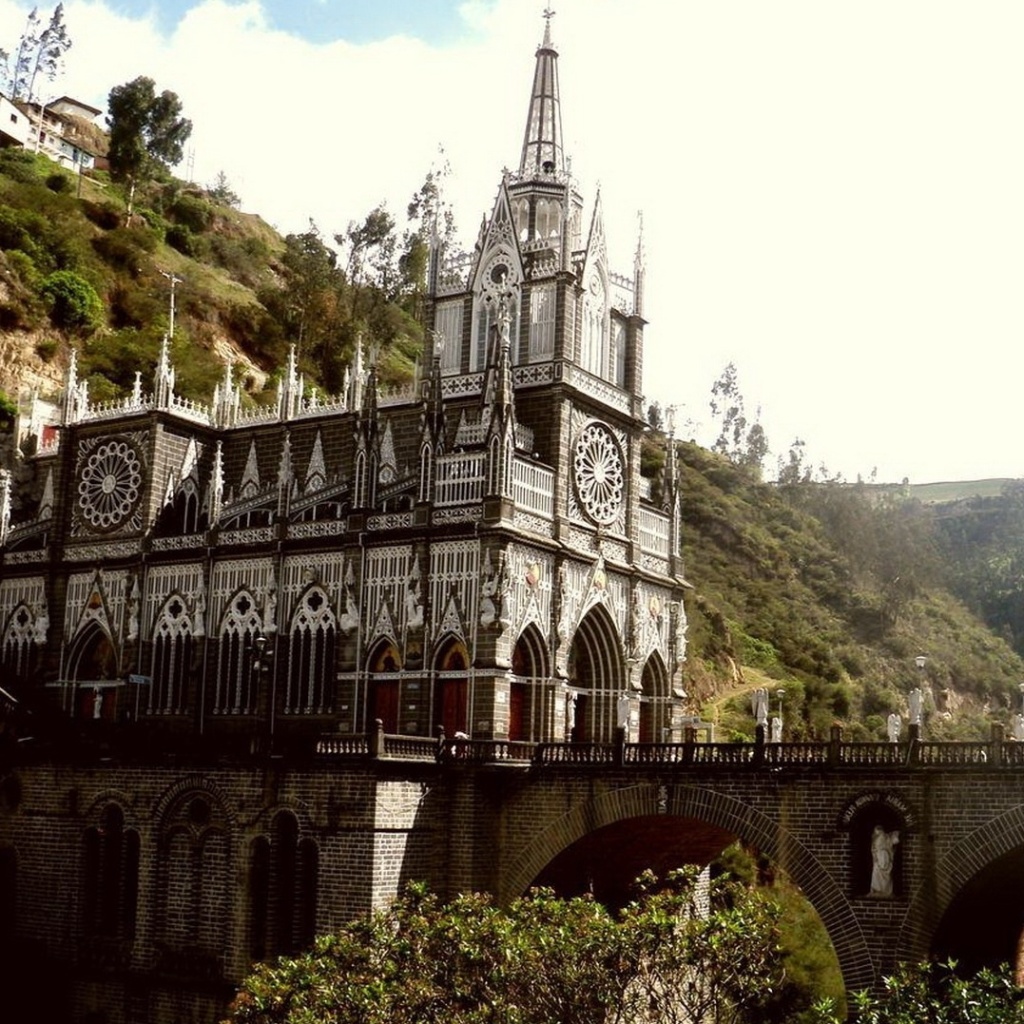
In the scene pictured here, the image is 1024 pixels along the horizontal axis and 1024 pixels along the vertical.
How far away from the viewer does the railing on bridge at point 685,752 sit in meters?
33.2

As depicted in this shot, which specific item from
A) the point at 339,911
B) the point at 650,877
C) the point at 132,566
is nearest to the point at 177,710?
the point at 132,566

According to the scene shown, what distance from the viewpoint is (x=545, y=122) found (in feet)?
168

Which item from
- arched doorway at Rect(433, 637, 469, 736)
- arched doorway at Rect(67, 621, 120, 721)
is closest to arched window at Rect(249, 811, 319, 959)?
arched doorway at Rect(433, 637, 469, 736)

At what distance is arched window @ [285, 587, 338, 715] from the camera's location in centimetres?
4502

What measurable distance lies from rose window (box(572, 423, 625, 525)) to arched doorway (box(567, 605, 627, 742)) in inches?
124

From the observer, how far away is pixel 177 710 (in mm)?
47781

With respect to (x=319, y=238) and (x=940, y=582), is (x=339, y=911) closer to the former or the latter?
(x=319, y=238)

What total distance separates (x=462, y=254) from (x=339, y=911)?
72.3 ft

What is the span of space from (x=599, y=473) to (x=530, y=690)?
756cm

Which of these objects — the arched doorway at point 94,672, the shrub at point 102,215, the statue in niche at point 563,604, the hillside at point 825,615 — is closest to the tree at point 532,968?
the statue in niche at point 563,604

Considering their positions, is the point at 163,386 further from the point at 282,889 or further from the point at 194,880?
the point at 282,889

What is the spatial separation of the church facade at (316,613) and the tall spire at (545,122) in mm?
114

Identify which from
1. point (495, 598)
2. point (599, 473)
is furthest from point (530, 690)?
point (599, 473)

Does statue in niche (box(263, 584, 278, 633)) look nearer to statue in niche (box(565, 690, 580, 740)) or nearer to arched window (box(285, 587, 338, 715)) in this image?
arched window (box(285, 587, 338, 715))
